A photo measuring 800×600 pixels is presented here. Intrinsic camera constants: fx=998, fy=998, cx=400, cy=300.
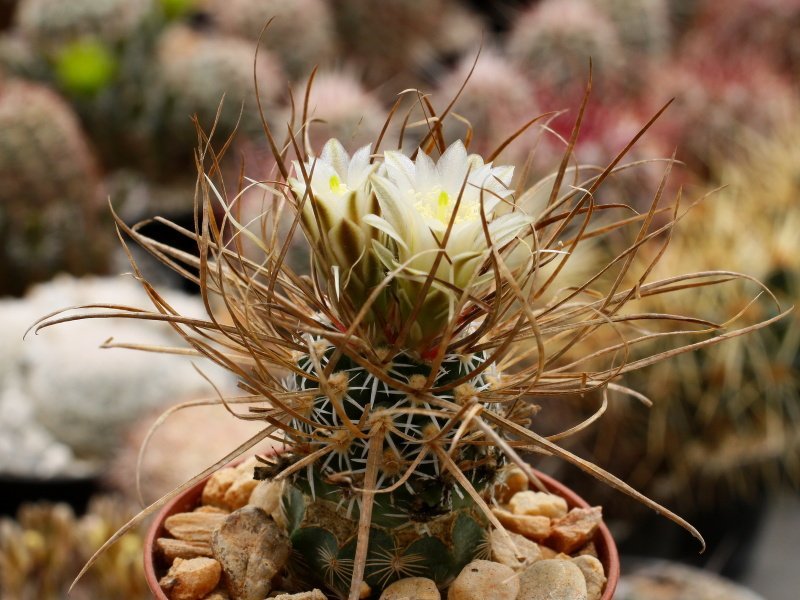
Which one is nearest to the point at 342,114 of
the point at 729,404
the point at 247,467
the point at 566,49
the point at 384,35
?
the point at 566,49

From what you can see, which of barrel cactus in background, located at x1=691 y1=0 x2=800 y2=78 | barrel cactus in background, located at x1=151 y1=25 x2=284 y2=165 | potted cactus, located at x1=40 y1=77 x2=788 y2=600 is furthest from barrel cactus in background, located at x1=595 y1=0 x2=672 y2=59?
potted cactus, located at x1=40 y1=77 x2=788 y2=600

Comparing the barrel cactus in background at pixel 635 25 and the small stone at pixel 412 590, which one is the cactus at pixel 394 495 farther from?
the barrel cactus in background at pixel 635 25

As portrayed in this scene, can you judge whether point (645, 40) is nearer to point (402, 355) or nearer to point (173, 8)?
point (173, 8)

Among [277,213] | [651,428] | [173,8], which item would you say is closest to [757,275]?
[651,428]

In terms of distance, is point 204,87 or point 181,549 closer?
point 181,549

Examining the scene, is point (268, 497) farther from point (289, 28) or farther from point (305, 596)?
point (289, 28)

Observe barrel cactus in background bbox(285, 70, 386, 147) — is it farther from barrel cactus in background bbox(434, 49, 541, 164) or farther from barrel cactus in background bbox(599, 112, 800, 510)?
barrel cactus in background bbox(599, 112, 800, 510)
